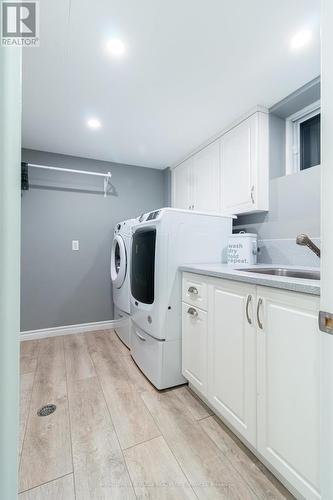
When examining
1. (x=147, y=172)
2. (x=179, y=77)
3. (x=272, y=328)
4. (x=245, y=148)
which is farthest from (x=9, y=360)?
(x=147, y=172)

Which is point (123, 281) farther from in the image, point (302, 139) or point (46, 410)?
point (302, 139)

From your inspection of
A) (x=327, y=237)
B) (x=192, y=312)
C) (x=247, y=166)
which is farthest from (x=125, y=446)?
(x=247, y=166)

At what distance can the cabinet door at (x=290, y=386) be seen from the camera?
33.4 inches

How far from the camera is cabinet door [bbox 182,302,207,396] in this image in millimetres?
1479

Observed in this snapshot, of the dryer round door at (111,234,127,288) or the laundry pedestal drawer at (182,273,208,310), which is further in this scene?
the dryer round door at (111,234,127,288)

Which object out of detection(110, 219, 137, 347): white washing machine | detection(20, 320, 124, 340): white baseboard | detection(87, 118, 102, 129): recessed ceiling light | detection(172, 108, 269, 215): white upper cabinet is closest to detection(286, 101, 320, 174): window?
detection(172, 108, 269, 215): white upper cabinet

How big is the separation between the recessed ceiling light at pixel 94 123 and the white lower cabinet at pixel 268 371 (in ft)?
5.72

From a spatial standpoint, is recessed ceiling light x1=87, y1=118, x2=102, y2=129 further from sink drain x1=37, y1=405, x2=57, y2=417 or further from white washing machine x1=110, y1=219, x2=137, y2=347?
sink drain x1=37, y1=405, x2=57, y2=417

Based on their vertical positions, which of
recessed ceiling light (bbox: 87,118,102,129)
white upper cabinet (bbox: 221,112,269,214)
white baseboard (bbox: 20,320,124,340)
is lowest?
white baseboard (bbox: 20,320,124,340)

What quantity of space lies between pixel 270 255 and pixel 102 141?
2075 millimetres

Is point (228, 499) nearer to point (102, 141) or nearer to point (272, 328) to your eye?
point (272, 328)

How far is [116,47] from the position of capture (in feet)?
4.45

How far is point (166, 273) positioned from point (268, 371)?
890 mm

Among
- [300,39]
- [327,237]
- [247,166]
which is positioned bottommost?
[327,237]
